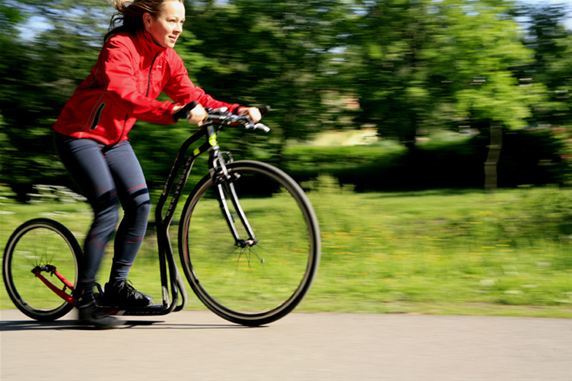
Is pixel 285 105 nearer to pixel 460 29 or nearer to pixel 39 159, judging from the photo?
pixel 460 29

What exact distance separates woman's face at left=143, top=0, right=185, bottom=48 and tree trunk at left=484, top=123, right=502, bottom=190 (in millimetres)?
14341

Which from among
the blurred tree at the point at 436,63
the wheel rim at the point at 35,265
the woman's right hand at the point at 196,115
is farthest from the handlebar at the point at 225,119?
the blurred tree at the point at 436,63

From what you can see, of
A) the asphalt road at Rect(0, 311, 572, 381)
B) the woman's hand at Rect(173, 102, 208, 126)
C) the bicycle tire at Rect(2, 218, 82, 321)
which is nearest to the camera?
the asphalt road at Rect(0, 311, 572, 381)

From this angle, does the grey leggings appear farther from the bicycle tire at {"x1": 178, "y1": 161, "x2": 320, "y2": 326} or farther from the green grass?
the green grass

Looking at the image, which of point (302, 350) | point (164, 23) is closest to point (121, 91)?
point (164, 23)

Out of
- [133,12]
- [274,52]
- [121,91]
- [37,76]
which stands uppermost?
[133,12]

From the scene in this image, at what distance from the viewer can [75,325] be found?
5078 millimetres

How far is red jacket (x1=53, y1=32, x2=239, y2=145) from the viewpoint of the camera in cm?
458

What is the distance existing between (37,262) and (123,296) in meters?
0.77

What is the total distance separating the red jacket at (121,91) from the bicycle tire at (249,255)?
50 centimetres

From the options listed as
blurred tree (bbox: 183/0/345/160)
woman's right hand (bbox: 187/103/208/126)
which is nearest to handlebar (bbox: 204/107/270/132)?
woman's right hand (bbox: 187/103/208/126)

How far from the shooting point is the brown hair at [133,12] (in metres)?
4.74

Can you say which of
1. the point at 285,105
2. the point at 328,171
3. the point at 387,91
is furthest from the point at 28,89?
the point at 328,171

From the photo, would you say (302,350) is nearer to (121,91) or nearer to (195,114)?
(195,114)
